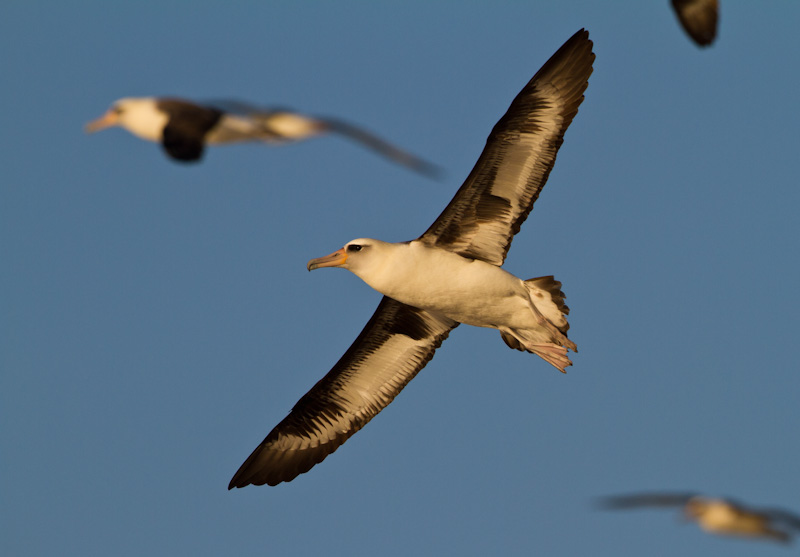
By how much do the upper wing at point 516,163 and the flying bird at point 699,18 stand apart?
2.84m

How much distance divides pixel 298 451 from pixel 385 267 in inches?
→ 113

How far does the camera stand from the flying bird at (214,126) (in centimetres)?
1079

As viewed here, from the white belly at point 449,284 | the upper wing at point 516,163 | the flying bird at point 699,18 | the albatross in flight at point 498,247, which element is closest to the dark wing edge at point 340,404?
the albatross in flight at point 498,247

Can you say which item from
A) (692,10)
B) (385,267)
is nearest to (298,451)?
Result: (385,267)

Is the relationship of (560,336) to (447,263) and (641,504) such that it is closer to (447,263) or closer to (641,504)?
(447,263)

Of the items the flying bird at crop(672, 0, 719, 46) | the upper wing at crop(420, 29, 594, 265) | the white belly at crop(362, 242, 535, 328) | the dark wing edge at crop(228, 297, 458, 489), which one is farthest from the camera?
the flying bird at crop(672, 0, 719, 46)

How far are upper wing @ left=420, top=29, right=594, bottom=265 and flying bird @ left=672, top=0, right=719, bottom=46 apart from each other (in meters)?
2.84

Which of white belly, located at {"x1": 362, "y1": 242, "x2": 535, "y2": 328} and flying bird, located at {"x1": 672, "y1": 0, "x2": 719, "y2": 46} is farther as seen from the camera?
flying bird, located at {"x1": 672, "y1": 0, "x2": 719, "y2": 46}

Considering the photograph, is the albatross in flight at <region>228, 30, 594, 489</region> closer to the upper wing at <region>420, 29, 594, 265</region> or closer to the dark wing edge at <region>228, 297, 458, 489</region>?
the upper wing at <region>420, 29, 594, 265</region>

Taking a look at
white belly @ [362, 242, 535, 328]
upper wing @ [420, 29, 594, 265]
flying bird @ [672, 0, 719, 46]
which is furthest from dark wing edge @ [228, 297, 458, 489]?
flying bird @ [672, 0, 719, 46]

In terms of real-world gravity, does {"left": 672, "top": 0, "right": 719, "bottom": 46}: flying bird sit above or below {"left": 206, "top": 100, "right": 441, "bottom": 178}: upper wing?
above

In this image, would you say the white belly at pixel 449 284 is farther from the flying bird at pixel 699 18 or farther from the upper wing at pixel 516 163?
the flying bird at pixel 699 18

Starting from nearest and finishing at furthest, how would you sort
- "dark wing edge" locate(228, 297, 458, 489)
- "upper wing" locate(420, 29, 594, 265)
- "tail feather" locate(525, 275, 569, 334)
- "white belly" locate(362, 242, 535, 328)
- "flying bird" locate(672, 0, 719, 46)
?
"upper wing" locate(420, 29, 594, 265) → "white belly" locate(362, 242, 535, 328) → "tail feather" locate(525, 275, 569, 334) → "dark wing edge" locate(228, 297, 458, 489) → "flying bird" locate(672, 0, 719, 46)

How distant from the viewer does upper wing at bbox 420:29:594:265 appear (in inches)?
410
